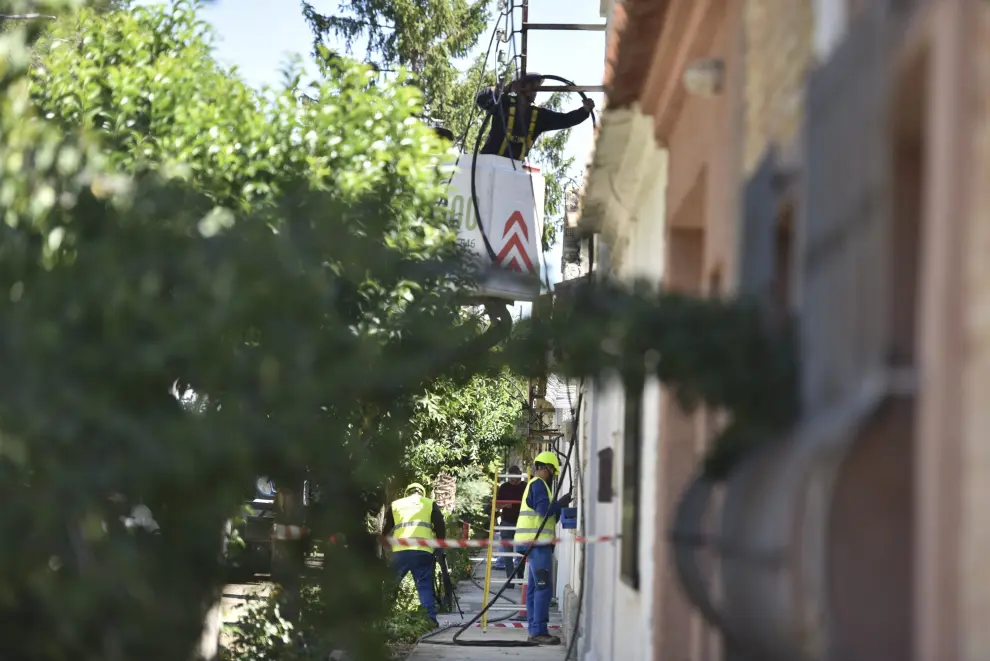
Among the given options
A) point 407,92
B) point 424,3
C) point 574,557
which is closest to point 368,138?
point 407,92

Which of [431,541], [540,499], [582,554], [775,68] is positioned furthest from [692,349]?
[431,541]

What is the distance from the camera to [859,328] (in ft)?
9.99

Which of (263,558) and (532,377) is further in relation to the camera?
(263,558)

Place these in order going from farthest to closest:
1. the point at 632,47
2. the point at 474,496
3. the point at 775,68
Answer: the point at 474,496 < the point at 632,47 < the point at 775,68

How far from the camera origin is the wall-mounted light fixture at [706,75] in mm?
5898

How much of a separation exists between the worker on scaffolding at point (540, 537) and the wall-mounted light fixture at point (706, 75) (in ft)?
25.2

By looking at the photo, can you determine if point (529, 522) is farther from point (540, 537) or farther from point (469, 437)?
point (469, 437)

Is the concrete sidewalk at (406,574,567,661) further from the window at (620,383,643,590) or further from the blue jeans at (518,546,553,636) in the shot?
the window at (620,383,643,590)

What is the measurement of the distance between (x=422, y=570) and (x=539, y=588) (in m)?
1.54

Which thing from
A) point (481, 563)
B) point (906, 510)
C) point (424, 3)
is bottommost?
point (481, 563)

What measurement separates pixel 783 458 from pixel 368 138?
554 centimetres

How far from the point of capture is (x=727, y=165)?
5.48 metres

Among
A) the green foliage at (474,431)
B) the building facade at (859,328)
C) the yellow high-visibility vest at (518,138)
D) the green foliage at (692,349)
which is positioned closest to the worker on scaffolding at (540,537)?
the yellow high-visibility vest at (518,138)

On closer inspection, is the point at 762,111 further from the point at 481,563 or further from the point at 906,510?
the point at 481,563
